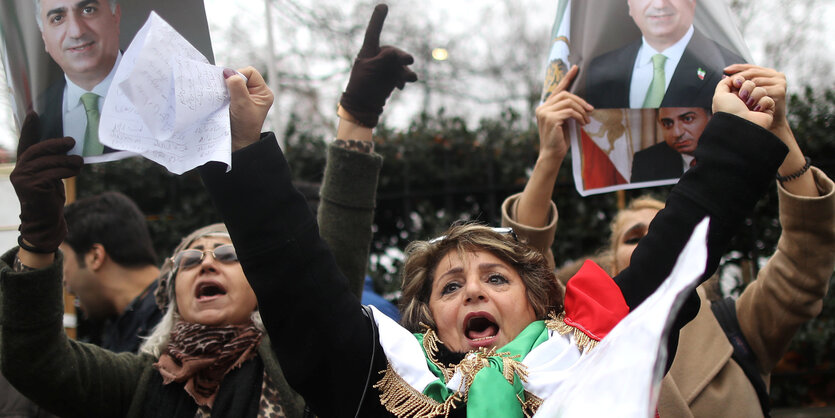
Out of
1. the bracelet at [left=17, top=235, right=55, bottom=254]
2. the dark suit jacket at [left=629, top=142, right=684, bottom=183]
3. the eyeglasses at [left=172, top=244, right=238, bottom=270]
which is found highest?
the dark suit jacket at [left=629, top=142, right=684, bottom=183]

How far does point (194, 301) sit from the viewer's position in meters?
2.40

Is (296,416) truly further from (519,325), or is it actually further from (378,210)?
(378,210)

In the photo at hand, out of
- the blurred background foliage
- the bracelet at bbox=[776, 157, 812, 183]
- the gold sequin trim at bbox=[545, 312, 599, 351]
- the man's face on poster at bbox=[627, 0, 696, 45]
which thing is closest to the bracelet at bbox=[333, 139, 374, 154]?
the gold sequin trim at bbox=[545, 312, 599, 351]

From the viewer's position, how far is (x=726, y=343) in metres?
2.38

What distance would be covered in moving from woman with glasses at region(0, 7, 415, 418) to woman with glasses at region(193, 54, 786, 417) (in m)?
0.03

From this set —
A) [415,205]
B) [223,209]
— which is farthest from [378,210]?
[223,209]

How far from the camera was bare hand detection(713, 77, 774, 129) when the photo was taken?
5.74 feet

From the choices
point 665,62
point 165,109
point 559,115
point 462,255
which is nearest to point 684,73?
point 665,62

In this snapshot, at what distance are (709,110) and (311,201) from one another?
1.81 metres

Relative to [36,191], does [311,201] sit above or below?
below

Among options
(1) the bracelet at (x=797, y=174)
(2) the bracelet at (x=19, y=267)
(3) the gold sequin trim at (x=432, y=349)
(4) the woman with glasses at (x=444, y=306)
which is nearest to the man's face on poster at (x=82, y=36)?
(4) the woman with glasses at (x=444, y=306)

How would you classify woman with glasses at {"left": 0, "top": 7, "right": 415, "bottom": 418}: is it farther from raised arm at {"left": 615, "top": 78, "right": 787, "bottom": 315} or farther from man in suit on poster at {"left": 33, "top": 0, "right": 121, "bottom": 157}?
raised arm at {"left": 615, "top": 78, "right": 787, "bottom": 315}

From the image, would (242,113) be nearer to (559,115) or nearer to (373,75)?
(373,75)

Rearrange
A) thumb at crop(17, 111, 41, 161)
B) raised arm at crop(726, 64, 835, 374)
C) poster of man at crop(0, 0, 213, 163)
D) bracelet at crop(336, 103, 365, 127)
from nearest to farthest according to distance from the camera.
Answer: poster of man at crop(0, 0, 213, 163)
thumb at crop(17, 111, 41, 161)
raised arm at crop(726, 64, 835, 374)
bracelet at crop(336, 103, 365, 127)
